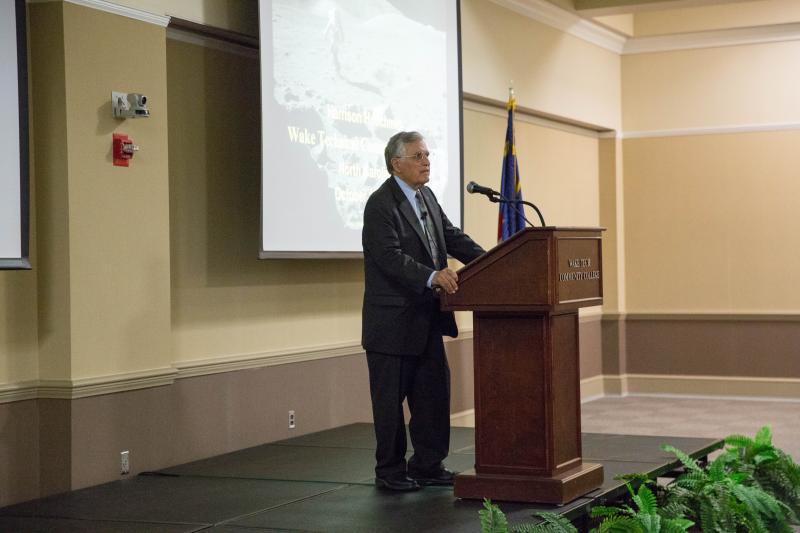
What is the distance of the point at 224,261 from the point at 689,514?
281 cm

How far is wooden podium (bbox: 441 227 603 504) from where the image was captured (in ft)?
13.6

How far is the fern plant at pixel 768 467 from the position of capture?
5.39 meters

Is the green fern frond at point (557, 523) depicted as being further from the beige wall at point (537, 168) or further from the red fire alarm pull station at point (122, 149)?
the beige wall at point (537, 168)

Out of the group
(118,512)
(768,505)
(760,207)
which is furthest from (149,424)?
(760,207)

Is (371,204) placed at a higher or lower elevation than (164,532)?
higher

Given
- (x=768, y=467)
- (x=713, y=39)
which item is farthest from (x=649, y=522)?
(x=713, y=39)

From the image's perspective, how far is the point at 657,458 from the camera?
5.54 metres

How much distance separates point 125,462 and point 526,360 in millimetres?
2113

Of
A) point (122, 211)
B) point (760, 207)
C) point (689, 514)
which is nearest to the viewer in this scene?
point (689, 514)

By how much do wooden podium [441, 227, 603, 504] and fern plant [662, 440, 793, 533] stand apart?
0.64 m

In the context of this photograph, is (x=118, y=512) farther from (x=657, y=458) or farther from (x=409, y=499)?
(x=657, y=458)

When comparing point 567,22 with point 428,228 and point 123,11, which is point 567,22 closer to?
point 123,11

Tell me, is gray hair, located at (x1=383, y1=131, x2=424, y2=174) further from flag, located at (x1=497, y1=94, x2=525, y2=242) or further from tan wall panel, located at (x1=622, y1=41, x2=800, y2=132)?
tan wall panel, located at (x1=622, y1=41, x2=800, y2=132)

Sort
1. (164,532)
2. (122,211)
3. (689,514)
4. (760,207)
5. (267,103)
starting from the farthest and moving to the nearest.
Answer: (760,207) < (267,103) < (122,211) < (689,514) < (164,532)
